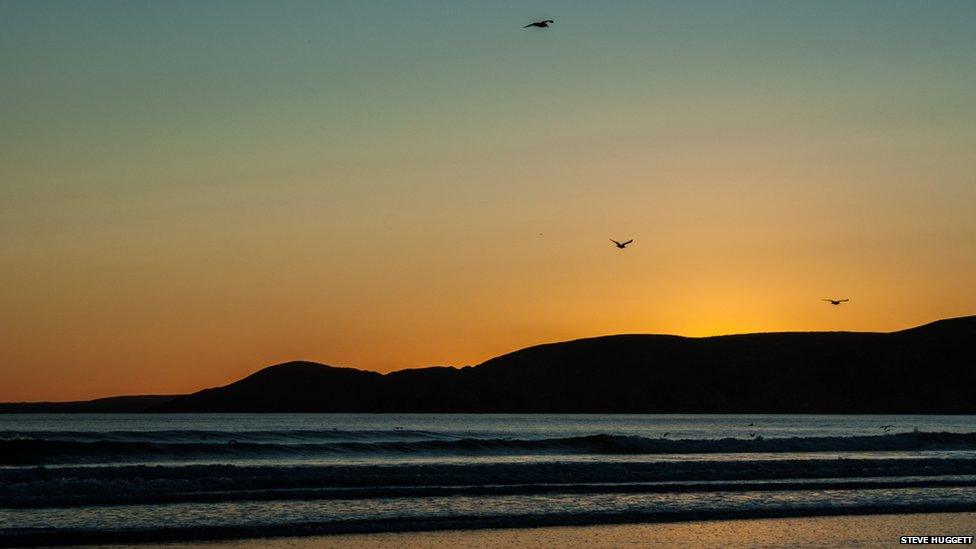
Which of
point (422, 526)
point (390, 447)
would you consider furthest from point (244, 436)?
point (422, 526)

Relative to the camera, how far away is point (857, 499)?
109ft

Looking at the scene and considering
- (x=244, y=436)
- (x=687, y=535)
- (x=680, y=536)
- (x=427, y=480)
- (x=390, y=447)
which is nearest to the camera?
(x=680, y=536)

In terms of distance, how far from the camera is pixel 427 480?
1401 inches

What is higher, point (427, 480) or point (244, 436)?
point (244, 436)

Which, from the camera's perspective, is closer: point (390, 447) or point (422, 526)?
point (422, 526)

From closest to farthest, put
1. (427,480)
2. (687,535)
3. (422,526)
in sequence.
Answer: (687,535)
(422,526)
(427,480)

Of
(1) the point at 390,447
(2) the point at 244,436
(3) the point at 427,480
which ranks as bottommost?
(3) the point at 427,480

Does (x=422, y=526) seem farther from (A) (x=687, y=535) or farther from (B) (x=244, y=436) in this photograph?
(B) (x=244, y=436)

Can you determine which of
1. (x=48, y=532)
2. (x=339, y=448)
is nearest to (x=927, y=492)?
(x=48, y=532)

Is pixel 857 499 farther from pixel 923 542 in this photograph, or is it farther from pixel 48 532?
pixel 48 532

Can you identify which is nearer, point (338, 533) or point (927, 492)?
point (338, 533)

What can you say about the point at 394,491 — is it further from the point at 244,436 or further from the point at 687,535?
the point at 244,436

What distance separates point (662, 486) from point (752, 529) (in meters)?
9.19

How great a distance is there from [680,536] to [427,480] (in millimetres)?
11284
